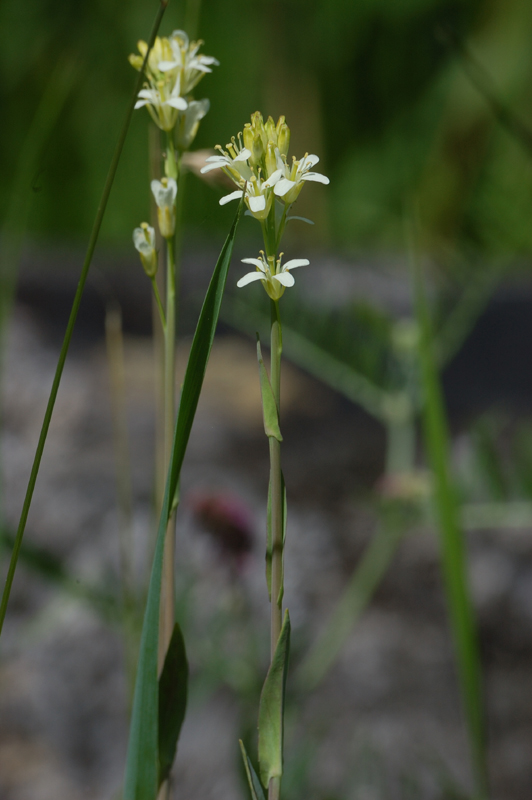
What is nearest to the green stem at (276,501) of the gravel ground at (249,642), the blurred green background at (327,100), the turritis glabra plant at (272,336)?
the turritis glabra plant at (272,336)

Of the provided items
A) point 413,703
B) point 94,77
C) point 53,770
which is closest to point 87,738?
point 53,770

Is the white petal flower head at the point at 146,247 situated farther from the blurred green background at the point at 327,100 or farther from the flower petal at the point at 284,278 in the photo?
the blurred green background at the point at 327,100

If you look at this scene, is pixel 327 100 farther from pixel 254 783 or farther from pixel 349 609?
pixel 254 783

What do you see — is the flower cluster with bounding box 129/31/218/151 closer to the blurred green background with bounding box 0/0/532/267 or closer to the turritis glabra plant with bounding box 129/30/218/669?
the turritis glabra plant with bounding box 129/30/218/669

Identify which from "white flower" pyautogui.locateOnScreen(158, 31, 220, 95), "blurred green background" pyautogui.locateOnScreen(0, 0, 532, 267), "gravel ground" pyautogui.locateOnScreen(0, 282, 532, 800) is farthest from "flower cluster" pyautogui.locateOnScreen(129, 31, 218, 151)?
"blurred green background" pyautogui.locateOnScreen(0, 0, 532, 267)

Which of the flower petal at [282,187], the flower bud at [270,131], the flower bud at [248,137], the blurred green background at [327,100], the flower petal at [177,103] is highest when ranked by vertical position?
the blurred green background at [327,100]

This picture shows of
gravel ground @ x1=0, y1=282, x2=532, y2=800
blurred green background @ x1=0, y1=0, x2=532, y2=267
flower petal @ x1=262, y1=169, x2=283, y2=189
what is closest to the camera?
flower petal @ x1=262, y1=169, x2=283, y2=189

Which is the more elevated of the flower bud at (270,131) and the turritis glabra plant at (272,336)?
the flower bud at (270,131)
